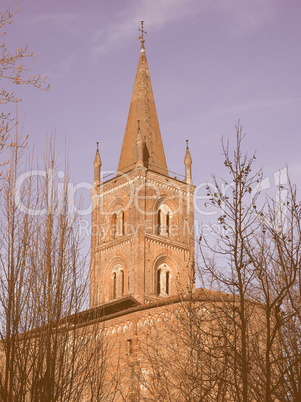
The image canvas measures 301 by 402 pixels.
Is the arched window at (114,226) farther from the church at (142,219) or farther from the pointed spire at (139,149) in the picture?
the pointed spire at (139,149)

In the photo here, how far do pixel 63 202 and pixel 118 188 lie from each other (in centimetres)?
2986

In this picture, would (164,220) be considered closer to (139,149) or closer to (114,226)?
(114,226)

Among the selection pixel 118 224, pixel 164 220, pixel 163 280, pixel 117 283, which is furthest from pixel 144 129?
pixel 117 283

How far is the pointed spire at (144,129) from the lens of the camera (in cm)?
4274

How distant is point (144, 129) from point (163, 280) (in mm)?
10654

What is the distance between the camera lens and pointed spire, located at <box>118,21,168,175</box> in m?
42.7

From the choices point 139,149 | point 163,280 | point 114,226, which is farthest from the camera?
point 114,226

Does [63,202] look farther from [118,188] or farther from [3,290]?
[118,188]

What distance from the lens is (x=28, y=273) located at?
1179 centimetres

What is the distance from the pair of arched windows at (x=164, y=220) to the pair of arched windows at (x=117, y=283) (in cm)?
373

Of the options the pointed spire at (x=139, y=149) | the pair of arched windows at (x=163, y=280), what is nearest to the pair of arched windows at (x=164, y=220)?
the pair of arched windows at (x=163, y=280)

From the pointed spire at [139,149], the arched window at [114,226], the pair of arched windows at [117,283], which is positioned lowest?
the pair of arched windows at [117,283]

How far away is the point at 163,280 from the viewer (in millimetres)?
40750

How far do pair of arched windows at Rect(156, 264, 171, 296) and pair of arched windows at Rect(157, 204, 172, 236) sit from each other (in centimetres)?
232
